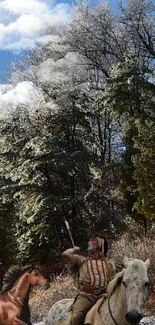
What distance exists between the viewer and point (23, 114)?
22828 millimetres

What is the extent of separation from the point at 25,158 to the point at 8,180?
2102mm

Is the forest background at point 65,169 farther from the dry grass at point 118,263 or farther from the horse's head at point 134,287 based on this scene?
the horse's head at point 134,287

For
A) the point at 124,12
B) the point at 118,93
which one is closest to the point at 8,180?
the point at 118,93

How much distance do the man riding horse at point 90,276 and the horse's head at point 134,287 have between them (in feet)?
2.93

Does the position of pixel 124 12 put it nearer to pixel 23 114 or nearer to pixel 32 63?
pixel 32 63

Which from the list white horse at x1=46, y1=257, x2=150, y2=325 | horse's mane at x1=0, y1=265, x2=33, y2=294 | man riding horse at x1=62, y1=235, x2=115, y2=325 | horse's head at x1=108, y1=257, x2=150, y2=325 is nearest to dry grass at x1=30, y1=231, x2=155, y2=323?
horse's mane at x1=0, y1=265, x2=33, y2=294

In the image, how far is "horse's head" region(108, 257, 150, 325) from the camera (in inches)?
173

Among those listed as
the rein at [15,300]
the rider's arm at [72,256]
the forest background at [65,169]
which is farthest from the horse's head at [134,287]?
the forest background at [65,169]

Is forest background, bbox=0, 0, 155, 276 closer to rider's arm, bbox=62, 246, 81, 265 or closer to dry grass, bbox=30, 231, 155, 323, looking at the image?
dry grass, bbox=30, 231, 155, 323

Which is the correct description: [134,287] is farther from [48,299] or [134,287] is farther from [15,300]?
[48,299]

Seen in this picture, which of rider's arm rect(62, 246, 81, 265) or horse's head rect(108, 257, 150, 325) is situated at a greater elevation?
rider's arm rect(62, 246, 81, 265)

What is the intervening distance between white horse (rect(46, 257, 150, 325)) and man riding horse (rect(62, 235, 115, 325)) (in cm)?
39

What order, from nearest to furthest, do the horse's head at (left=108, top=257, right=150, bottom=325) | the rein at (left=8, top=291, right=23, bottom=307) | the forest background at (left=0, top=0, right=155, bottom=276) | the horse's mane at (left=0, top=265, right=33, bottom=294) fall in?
1. the horse's head at (left=108, top=257, right=150, bottom=325)
2. the rein at (left=8, top=291, right=23, bottom=307)
3. the horse's mane at (left=0, top=265, right=33, bottom=294)
4. the forest background at (left=0, top=0, right=155, bottom=276)

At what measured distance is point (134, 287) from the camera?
4.50m
